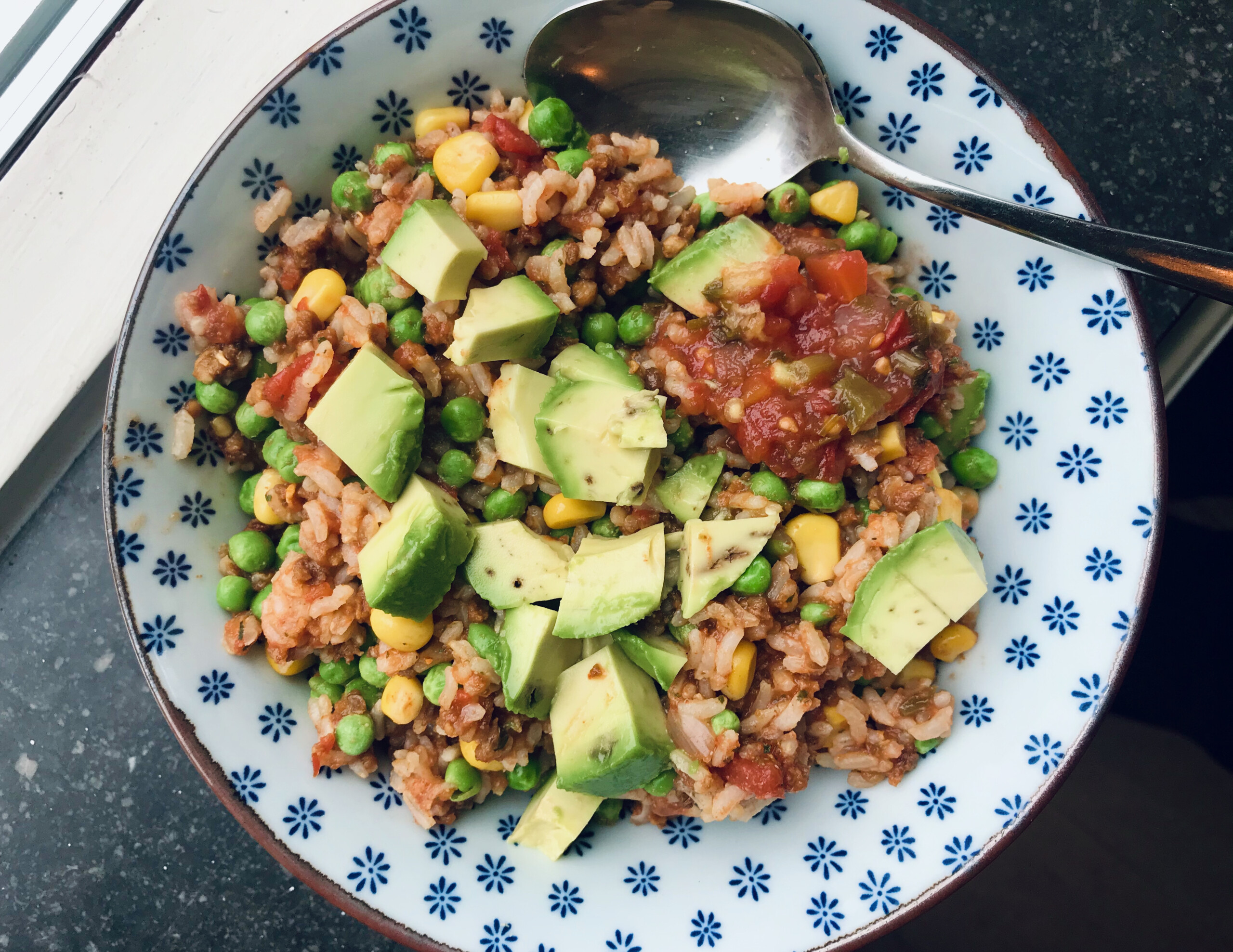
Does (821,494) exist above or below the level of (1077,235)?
below

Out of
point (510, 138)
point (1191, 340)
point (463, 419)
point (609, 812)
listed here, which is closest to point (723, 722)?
point (609, 812)

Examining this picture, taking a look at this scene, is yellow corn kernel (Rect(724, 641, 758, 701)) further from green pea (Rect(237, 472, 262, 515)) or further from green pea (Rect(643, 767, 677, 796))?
green pea (Rect(237, 472, 262, 515))

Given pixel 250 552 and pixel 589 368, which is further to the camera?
pixel 250 552

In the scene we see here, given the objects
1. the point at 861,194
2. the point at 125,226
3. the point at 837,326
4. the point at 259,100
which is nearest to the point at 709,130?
the point at 861,194

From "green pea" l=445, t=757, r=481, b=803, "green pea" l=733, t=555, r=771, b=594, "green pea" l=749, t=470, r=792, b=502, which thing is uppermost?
"green pea" l=749, t=470, r=792, b=502

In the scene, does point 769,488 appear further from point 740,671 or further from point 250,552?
point 250,552

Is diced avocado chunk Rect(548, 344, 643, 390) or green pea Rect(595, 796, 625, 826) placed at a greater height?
diced avocado chunk Rect(548, 344, 643, 390)

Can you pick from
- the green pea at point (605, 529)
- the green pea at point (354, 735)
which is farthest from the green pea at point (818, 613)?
the green pea at point (354, 735)

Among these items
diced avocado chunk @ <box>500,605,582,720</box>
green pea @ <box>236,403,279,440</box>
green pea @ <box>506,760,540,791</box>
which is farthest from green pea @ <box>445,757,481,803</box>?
green pea @ <box>236,403,279,440</box>
